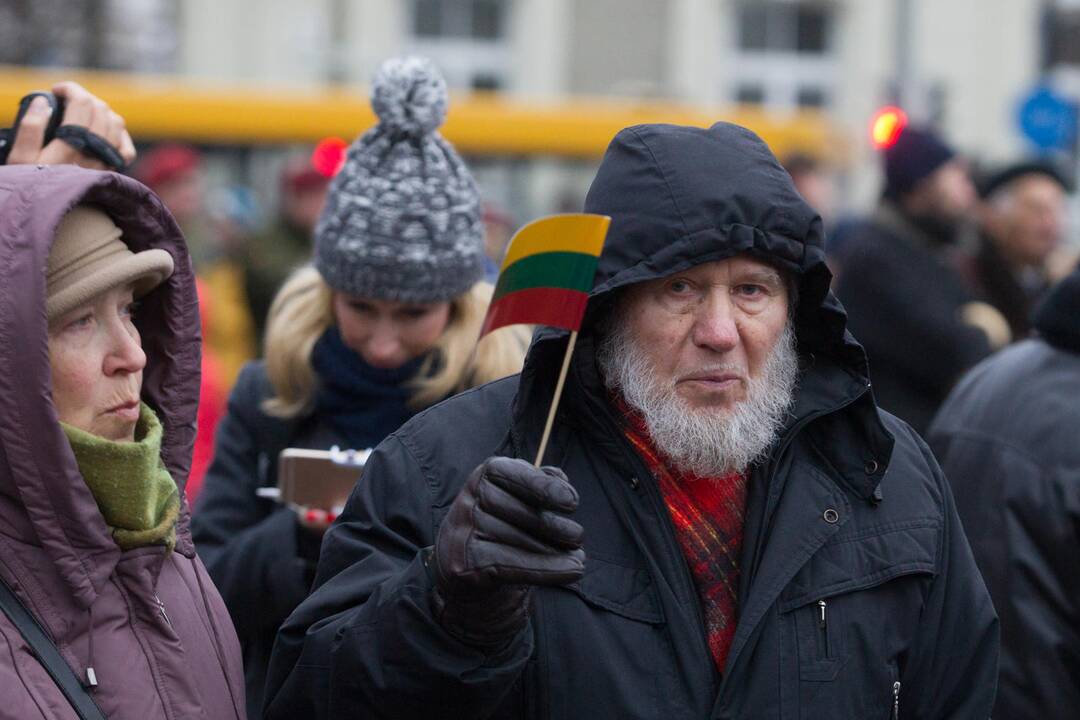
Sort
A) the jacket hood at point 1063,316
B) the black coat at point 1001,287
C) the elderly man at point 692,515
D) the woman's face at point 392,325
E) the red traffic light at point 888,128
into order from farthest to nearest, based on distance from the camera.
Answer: the black coat at point 1001,287, the red traffic light at point 888,128, the jacket hood at point 1063,316, the woman's face at point 392,325, the elderly man at point 692,515

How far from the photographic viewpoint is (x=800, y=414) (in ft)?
9.36

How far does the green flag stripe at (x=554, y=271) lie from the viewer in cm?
259

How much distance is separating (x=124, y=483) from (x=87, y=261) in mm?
347

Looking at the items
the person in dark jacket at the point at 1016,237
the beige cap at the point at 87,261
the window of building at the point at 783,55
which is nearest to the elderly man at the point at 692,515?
the beige cap at the point at 87,261

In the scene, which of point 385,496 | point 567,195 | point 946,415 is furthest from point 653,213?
point 567,195

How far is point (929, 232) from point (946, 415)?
3034mm

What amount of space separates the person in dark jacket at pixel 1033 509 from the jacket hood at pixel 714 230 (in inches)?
45.0

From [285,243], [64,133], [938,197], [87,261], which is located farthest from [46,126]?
[285,243]

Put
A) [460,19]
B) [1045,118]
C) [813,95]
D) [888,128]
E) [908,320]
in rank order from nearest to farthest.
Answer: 1. [908,320]
2. [888,128]
3. [1045,118]
4. [460,19]
5. [813,95]

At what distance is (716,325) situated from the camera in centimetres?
277

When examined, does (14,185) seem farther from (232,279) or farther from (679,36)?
(679,36)

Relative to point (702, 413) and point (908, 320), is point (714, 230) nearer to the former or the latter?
point (702, 413)

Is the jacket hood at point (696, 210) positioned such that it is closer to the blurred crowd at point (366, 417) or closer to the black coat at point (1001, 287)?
the blurred crowd at point (366, 417)

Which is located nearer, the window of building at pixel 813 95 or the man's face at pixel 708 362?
the man's face at pixel 708 362
